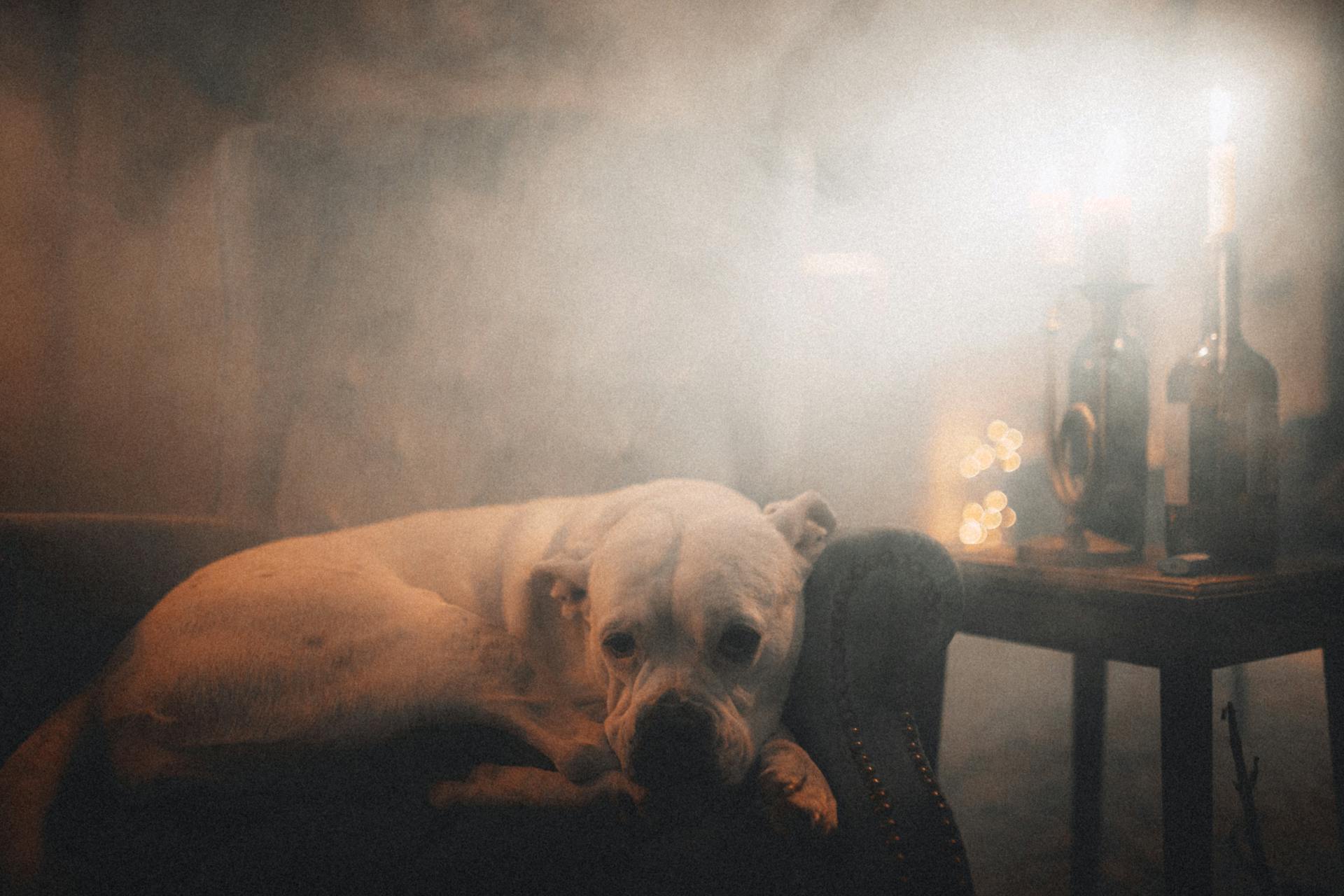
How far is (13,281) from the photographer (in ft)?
5.32

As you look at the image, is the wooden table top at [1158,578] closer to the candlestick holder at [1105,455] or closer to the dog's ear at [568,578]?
the candlestick holder at [1105,455]

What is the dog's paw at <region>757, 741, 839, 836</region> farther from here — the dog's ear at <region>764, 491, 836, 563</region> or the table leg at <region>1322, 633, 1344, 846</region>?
the table leg at <region>1322, 633, 1344, 846</region>

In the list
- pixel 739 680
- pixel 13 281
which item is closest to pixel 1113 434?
pixel 739 680

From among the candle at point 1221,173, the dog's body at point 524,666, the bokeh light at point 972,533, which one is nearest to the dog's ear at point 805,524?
the dog's body at point 524,666

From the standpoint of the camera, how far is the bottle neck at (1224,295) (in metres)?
1.42

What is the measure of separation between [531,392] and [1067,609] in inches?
51.6

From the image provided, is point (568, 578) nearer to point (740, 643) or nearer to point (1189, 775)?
point (740, 643)

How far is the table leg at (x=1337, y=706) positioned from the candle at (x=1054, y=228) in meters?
0.89

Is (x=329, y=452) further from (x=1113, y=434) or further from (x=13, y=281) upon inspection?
(x=1113, y=434)

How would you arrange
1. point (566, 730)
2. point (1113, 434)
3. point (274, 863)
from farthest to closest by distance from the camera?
1. point (1113, 434)
2. point (566, 730)
3. point (274, 863)

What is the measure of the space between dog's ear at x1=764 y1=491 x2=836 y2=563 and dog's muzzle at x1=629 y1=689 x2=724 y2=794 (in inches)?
13.1

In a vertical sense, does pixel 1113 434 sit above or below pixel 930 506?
above

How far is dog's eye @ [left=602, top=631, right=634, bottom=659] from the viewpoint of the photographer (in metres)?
1.03

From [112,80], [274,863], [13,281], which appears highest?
[112,80]
